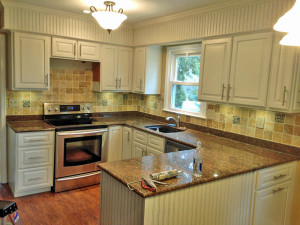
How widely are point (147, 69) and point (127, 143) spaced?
47.3 inches

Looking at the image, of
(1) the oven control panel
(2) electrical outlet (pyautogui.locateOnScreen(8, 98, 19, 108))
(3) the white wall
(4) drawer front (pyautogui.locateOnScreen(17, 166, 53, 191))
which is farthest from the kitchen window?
(3) the white wall

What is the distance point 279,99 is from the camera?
2.37 metres

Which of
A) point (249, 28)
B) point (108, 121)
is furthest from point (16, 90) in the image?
point (249, 28)

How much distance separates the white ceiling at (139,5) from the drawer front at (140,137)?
1.63m

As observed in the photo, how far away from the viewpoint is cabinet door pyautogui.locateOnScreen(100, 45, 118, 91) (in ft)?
13.2

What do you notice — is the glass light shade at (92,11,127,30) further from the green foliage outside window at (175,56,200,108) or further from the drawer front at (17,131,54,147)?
the drawer front at (17,131,54,147)

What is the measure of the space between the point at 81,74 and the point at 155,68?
1.19 m

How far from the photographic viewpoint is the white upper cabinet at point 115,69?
4031 millimetres

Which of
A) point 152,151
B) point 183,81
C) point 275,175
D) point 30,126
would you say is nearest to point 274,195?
point 275,175

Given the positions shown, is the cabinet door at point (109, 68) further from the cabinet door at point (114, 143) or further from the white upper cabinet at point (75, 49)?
the cabinet door at point (114, 143)

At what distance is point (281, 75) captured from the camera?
2354mm

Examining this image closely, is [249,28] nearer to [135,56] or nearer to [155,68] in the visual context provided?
[155,68]

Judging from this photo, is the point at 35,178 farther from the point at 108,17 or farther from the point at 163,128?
the point at 108,17

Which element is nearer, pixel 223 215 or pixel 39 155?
pixel 223 215
